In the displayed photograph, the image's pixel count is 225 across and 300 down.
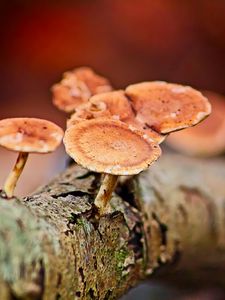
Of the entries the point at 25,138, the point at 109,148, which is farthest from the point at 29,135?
the point at 109,148

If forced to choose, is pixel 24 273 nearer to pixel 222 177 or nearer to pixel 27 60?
pixel 222 177

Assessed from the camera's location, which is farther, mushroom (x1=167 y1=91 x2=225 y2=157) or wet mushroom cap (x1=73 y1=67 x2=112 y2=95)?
mushroom (x1=167 y1=91 x2=225 y2=157)

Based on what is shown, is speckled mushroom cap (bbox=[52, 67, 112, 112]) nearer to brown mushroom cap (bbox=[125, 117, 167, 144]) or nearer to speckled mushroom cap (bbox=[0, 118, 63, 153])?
brown mushroom cap (bbox=[125, 117, 167, 144])

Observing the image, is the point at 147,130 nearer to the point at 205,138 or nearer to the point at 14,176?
the point at 14,176

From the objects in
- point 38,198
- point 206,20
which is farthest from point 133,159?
point 206,20

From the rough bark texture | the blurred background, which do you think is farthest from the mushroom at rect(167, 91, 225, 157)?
the blurred background

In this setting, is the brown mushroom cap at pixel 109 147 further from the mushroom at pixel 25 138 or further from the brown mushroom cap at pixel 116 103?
the brown mushroom cap at pixel 116 103
